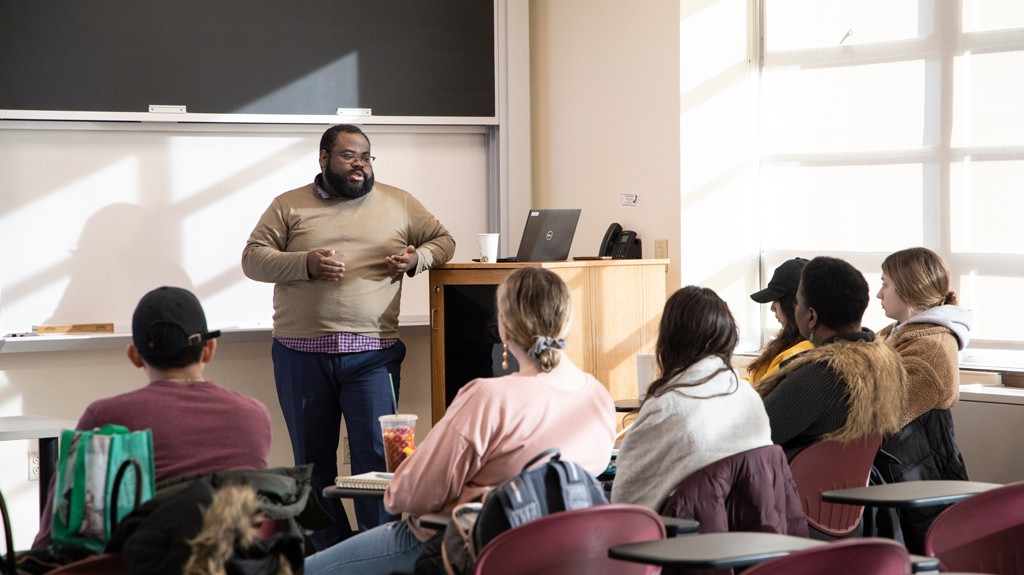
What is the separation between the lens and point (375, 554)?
105 inches

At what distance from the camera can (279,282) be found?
439cm

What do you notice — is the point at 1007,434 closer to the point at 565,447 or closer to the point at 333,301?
the point at 565,447

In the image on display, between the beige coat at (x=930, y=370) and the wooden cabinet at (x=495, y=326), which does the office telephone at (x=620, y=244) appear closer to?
the wooden cabinet at (x=495, y=326)

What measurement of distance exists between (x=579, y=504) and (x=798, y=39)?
3.36m

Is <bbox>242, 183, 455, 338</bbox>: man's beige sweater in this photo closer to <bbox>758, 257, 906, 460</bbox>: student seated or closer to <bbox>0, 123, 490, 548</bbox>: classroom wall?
<bbox>0, 123, 490, 548</bbox>: classroom wall

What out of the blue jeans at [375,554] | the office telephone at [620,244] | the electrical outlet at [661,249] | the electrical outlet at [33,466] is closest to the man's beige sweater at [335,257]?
the office telephone at [620,244]

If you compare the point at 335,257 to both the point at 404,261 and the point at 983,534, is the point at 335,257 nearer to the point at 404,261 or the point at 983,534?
the point at 404,261

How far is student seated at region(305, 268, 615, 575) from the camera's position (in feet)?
8.00

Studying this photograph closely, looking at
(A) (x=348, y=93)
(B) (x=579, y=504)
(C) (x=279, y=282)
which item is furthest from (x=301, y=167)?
(B) (x=579, y=504)

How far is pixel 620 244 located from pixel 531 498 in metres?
3.00

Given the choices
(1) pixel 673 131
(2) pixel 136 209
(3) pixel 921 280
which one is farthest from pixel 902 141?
(2) pixel 136 209

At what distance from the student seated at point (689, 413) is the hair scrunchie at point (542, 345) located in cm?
25

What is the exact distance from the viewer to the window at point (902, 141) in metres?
4.30

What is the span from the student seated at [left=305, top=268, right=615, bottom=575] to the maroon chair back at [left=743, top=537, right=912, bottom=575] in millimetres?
774
